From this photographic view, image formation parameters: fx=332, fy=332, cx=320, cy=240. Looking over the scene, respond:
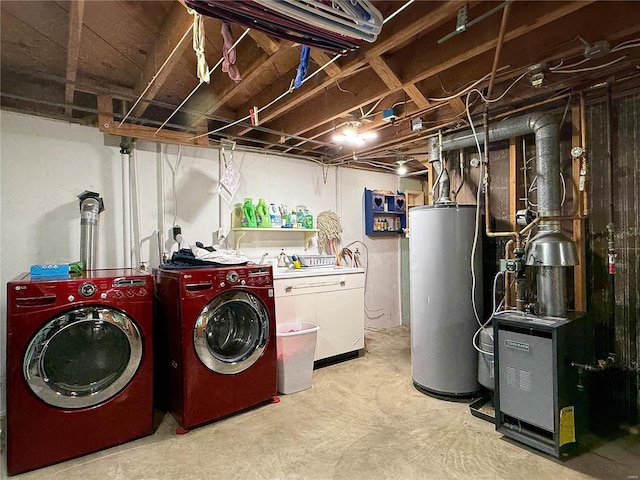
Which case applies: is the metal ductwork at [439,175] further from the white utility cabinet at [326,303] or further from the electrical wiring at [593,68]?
the white utility cabinet at [326,303]

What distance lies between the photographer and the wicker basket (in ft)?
11.5

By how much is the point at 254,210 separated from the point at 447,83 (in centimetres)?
203

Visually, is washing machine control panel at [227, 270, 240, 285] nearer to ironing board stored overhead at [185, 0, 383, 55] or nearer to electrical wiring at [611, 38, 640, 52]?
ironing board stored overhead at [185, 0, 383, 55]

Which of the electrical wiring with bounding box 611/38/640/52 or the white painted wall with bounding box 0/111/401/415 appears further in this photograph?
the white painted wall with bounding box 0/111/401/415

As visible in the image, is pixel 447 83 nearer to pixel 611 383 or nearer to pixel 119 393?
pixel 611 383

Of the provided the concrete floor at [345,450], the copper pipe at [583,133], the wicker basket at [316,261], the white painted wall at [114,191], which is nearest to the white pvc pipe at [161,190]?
the white painted wall at [114,191]

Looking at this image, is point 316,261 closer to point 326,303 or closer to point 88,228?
point 326,303

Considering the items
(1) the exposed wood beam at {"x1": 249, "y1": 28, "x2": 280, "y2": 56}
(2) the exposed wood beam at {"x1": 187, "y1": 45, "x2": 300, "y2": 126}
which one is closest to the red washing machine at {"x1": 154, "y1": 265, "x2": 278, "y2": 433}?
(2) the exposed wood beam at {"x1": 187, "y1": 45, "x2": 300, "y2": 126}

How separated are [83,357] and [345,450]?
1681 mm

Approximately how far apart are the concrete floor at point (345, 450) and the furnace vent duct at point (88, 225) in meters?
1.29

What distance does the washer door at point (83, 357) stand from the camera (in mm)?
1830

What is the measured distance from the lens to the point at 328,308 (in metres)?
3.27

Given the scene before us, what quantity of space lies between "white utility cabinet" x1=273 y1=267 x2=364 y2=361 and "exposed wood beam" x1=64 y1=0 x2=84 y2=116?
1970 mm

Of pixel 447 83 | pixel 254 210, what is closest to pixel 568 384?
pixel 447 83
